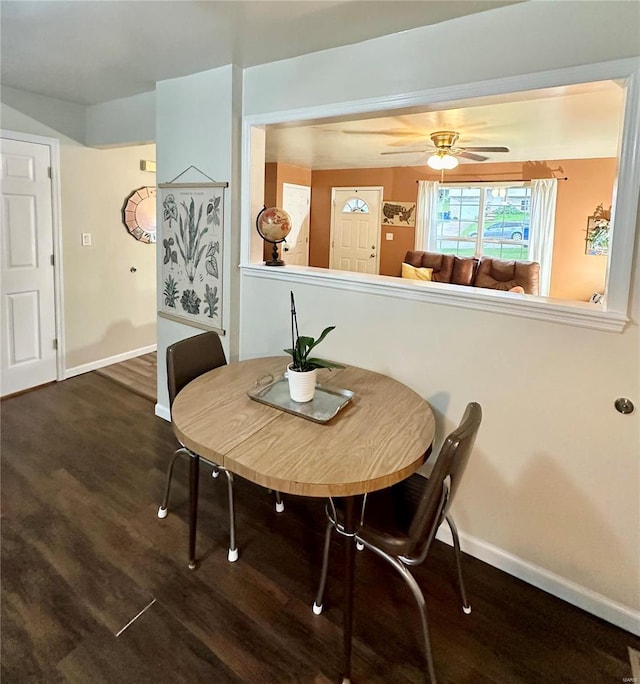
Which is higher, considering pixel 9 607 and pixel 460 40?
pixel 460 40

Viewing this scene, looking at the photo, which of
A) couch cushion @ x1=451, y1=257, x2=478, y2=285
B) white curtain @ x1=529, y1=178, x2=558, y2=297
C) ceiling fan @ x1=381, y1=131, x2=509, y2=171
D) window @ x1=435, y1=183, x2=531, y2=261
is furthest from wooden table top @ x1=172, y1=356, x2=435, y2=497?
window @ x1=435, y1=183, x2=531, y2=261

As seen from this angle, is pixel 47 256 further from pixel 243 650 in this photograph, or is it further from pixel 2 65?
pixel 243 650

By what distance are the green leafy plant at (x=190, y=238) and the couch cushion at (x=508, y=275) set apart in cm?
397

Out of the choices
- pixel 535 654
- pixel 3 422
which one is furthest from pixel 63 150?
pixel 535 654

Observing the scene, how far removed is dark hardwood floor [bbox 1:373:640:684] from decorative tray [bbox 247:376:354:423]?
28.9 inches

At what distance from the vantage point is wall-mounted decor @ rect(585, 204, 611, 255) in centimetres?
575

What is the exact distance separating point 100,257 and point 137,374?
114cm

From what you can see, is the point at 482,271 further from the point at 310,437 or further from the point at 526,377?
the point at 310,437

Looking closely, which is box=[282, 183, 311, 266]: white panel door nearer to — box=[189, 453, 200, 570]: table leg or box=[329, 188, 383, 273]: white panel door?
box=[329, 188, 383, 273]: white panel door

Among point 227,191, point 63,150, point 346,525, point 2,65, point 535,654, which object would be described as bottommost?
point 535,654

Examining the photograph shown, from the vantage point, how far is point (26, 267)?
363 cm

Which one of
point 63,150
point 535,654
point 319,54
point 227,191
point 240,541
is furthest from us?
point 63,150

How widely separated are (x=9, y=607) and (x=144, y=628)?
542mm

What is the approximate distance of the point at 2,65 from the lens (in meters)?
2.76
